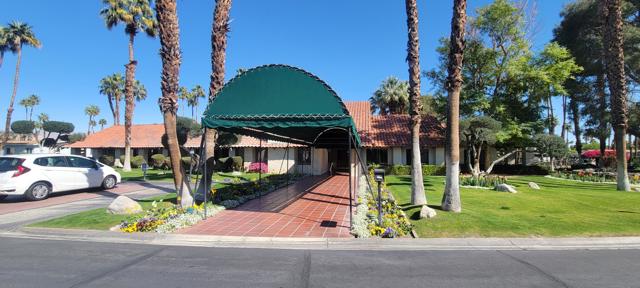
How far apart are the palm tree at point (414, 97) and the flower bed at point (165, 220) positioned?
18.7 feet

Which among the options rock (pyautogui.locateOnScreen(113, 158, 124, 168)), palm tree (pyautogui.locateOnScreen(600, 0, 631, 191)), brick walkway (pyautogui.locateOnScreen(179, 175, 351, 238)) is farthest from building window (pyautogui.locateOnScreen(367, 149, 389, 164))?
rock (pyautogui.locateOnScreen(113, 158, 124, 168))

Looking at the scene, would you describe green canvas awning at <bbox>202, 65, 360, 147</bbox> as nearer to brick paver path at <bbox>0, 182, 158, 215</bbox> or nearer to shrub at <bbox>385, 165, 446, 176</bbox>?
brick paver path at <bbox>0, 182, 158, 215</bbox>

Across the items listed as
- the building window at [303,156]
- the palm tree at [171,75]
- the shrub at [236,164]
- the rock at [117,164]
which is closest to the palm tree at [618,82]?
the building window at [303,156]

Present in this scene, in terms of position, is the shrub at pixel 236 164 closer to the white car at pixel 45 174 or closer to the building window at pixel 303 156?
the building window at pixel 303 156

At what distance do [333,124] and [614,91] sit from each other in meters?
14.8

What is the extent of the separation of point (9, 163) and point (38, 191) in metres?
1.24

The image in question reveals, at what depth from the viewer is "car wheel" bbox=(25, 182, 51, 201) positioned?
36.9ft

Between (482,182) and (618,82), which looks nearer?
(618,82)

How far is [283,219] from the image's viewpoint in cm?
828

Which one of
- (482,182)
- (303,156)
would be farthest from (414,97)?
(303,156)

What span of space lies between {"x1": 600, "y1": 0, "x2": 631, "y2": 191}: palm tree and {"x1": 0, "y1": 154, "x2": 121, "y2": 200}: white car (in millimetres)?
22474

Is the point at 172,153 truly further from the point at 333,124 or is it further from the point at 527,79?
the point at 527,79

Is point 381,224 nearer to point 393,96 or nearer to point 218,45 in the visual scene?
point 218,45

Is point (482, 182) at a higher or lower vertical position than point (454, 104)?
lower
